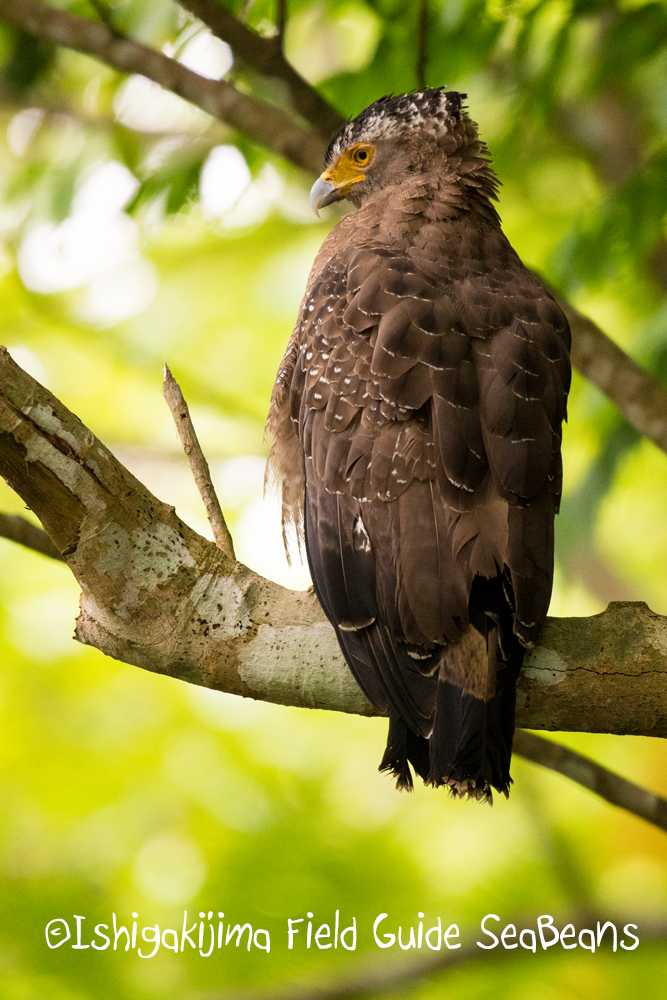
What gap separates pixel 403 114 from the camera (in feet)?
11.4

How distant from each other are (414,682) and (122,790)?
446cm

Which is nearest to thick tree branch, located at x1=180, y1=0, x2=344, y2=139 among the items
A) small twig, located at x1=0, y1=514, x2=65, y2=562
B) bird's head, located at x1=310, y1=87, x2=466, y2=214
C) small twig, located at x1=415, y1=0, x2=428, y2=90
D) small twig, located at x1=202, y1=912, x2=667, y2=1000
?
bird's head, located at x1=310, y1=87, x2=466, y2=214

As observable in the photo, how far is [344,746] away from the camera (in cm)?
693

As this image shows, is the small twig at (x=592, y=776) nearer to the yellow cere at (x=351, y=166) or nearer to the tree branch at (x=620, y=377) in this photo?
the tree branch at (x=620, y=377)

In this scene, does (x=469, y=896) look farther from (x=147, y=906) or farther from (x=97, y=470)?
(x=97, y=470)

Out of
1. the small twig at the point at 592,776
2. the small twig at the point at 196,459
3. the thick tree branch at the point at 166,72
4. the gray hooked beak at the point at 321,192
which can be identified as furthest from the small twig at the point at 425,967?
the thick tree branch at the point at 166,72

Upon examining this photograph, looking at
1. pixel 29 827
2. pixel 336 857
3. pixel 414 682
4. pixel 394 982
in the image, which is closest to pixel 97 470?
pixel 414 682

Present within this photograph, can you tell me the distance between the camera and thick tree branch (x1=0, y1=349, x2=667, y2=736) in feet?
8.48

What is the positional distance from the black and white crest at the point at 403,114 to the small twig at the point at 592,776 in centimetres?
220

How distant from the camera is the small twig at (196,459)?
2.80 metres

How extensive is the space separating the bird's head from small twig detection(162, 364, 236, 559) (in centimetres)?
126

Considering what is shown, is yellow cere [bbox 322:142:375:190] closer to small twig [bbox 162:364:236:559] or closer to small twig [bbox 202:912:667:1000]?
small twig [bbox 162:364:236:559]

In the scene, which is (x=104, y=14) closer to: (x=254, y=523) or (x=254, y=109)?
(x=254, y=109)

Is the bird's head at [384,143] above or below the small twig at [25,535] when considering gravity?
above
